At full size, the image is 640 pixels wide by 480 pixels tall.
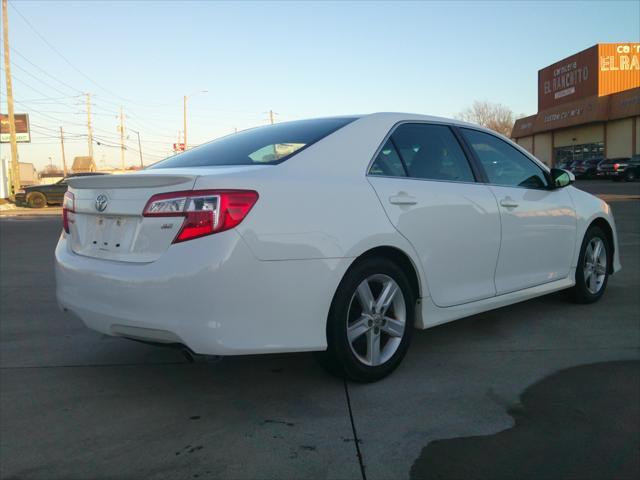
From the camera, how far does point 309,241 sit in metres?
3.12

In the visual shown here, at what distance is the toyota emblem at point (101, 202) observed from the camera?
10.7ft

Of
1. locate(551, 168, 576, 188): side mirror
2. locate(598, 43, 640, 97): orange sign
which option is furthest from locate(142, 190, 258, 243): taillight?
locate(598, 43, 640, 97): orange sign

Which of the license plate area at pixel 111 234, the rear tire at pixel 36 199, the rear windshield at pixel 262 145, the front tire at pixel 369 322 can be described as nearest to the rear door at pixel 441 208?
the front tire at pixel 369 322

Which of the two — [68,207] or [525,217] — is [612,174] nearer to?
[525,217]

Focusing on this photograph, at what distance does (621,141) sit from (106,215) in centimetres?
4979

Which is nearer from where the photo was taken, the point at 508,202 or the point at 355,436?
the point at 355,436

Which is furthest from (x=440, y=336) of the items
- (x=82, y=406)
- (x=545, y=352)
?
(x=82, y=406)

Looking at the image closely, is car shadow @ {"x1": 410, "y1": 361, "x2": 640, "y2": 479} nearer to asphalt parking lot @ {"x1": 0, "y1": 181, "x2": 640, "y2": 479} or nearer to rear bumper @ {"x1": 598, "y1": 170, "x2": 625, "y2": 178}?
asphalt parking lot @ {"x1": 0, "y1": 181, "x2": 640, "y2": 479}

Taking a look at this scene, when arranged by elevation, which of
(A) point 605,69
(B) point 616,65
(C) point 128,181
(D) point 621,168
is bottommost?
(D) point 621,168

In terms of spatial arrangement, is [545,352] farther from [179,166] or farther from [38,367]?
[38,367]

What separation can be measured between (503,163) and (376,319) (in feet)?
6.37

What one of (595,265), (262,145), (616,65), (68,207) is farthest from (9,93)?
(616,65)

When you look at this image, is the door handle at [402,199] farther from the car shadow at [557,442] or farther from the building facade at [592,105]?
the building facade at [592,105]

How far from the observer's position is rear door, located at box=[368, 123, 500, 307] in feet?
12.0
